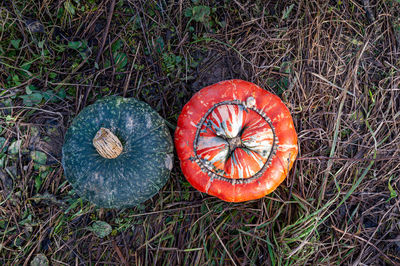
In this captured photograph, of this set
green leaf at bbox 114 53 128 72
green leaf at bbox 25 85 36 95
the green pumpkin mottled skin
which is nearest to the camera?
the green pumpkin mottled skin

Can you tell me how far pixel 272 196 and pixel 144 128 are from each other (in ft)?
4.49

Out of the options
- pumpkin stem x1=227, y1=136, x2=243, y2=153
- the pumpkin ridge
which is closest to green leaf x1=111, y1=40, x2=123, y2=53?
the pumpkin ridge

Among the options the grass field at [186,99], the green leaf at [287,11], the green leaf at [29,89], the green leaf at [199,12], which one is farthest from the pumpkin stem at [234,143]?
the green leaf at [29,89]

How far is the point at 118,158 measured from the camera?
2307mm

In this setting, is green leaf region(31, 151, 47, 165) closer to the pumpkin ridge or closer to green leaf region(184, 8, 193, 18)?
the pumpkin ridge

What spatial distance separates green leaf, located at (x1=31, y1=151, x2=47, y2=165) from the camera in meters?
2.79

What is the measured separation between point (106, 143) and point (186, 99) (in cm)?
103

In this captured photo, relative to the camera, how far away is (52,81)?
9.36 feet

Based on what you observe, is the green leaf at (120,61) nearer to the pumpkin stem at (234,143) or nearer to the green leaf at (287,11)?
the pumpkin stem at (234,143)

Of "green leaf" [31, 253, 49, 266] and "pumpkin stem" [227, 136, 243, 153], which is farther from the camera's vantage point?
"green leaf" [31, 253, 49, 266]

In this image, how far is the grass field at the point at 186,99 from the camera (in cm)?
269

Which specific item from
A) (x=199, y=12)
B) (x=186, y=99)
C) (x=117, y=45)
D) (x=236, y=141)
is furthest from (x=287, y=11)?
(x=117, y=45)

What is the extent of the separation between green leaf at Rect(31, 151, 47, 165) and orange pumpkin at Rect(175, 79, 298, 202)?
1421 millimetres

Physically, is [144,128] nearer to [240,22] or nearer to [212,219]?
[212,219]
